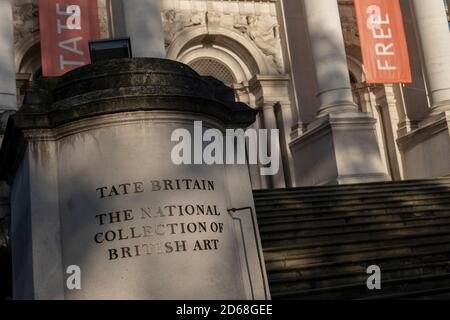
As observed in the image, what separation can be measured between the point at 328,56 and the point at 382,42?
153 centimetres

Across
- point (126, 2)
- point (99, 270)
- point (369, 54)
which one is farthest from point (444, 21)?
point (99, 270)

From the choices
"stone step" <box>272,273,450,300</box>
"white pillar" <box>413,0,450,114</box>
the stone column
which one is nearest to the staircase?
"stone step" <box>272,273,450,300</box>

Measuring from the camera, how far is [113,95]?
549 centimetres

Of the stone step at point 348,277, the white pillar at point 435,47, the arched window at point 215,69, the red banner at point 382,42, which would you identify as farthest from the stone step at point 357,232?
the arched window at point 215,69

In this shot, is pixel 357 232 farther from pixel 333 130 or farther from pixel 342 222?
pixel 333 130

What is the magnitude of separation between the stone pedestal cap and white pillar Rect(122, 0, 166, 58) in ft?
30.9

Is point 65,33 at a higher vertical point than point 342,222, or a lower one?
higher

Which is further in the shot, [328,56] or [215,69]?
[215,69]

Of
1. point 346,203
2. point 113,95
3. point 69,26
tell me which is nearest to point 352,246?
point 346,203

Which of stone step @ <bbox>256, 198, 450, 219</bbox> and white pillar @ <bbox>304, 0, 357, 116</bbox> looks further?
white pillar @ <bbox>304, 0, 357, 116</bbox>

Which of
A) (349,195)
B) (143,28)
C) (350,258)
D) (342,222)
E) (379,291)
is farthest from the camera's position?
(143,28)

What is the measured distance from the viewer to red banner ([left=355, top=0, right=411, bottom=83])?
17188 mm

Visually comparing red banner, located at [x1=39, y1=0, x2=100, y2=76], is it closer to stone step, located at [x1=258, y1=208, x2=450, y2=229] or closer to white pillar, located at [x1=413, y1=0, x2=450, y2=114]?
stone step, located at [x1=258, y1=208, x2=450, y2=229]

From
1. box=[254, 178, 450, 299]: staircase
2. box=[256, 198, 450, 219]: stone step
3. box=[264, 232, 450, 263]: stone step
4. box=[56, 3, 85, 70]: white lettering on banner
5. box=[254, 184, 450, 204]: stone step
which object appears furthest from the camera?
box=[56, 3, 85, 70]: white lettering on banner
